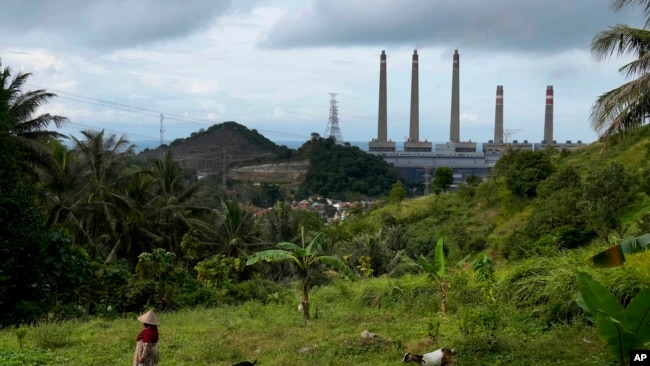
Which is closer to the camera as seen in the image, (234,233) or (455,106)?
(234,233)

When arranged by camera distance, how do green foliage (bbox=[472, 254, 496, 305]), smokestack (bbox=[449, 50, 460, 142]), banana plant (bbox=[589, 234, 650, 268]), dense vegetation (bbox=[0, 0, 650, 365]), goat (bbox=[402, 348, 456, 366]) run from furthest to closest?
smokestack (bbox=[449, 50, 460, 142]) → green foliage (bbox=[472, 254, 496, 305]) → dense vegetation (bbox=[0, 0, 650, 365]) → goat (bbox=[402, 348, 456, 366]) → banana plant (bbox=[589, 234, 650, 268])

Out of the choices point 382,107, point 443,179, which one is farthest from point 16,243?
point 382,107

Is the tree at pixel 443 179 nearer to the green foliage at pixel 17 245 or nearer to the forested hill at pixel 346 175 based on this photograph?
the forested hill at pixel 346 175

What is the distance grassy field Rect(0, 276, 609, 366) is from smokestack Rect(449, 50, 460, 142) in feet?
275

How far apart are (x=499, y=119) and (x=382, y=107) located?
18.2m

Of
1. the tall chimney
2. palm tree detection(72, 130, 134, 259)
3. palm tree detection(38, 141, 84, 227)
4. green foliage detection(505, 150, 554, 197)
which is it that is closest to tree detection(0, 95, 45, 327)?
palm tree detection(38, 141, 84, 227)

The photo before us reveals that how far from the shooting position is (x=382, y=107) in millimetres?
98250

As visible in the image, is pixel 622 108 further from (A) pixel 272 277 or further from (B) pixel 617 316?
(A) pixel 272 277

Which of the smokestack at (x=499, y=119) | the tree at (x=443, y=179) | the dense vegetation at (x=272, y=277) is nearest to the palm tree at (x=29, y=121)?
the dense vegetation at (x=272, y=277)

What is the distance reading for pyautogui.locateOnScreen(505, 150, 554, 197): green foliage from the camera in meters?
29.7

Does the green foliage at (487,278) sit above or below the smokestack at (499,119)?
below

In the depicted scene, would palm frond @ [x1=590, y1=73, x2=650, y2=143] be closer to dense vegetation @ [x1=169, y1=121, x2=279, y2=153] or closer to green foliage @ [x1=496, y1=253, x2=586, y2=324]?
green foliage @ [x1=496, y1=253, x2=586, y2=324]

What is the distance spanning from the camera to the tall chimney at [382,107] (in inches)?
3794

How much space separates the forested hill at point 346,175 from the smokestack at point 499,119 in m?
27.5
